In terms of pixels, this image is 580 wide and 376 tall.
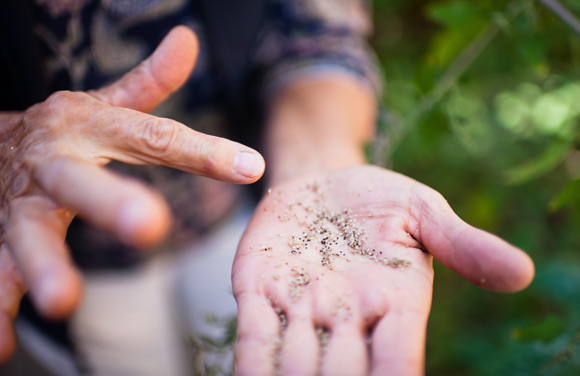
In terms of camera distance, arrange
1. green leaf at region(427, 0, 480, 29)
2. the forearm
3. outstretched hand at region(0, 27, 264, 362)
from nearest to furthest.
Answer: outstretched hand at region(0, 27, 264, 362)
green leaf at region(427, 0, 480, 29)
the forearm

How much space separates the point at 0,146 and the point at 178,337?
1.52 meters

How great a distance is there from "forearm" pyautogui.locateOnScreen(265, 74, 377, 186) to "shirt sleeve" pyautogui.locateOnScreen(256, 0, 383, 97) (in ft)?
0.16

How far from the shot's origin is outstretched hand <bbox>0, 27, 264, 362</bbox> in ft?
2.15

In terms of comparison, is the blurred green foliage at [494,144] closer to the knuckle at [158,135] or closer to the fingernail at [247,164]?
the fingernail at [247,164]

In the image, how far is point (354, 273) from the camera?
0.94 meters

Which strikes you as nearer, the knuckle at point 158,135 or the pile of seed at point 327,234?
the knuckle at point 158,135

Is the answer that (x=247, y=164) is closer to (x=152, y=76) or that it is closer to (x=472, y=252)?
(x=152, y=76)

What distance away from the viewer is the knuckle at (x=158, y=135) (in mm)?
837

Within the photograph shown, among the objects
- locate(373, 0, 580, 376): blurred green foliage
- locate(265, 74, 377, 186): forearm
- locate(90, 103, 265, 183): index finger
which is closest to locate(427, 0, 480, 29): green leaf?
locate(373, 0, 580, 376): blurred green foliage

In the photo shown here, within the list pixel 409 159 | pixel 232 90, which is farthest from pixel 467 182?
pixel 232 90

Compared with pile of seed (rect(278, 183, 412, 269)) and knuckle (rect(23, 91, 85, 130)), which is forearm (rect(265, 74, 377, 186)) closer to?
pile of seed (rect(278, 183, 412, 269))

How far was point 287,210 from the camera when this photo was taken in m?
1.10

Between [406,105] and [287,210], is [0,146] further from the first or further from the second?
[406,105]

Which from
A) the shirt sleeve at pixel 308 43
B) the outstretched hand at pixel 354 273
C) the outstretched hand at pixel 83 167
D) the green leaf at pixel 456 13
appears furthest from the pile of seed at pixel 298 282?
the shirt sleeve at pixel 308 43
